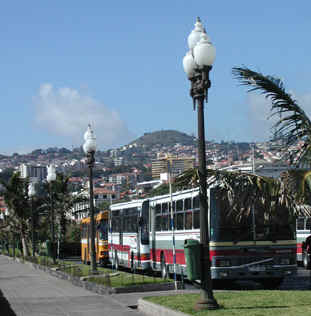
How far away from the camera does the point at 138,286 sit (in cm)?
2139

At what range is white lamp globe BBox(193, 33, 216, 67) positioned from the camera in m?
14.8

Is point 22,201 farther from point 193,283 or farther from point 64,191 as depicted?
point 193,283

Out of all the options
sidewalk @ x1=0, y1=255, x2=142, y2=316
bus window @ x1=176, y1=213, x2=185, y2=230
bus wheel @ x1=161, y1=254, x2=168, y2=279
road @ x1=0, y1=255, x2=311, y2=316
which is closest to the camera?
sidewalk @ x1=0, y1=255, x2=142, y2=316

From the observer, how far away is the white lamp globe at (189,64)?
49.8 ft

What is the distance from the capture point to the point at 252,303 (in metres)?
15.5

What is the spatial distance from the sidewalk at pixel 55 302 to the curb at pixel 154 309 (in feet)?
0.62

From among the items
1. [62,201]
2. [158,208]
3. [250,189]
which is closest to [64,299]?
[250,189]

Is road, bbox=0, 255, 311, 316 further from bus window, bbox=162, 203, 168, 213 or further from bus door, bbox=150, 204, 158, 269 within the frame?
bus window, bbox=162, 203, 168, 213

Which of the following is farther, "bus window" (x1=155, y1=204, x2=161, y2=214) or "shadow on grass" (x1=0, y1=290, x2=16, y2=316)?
"bus window" (x1=155, y1=204, x2=161, y2=214)

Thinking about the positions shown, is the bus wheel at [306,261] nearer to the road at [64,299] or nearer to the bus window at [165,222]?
the road at [64,299]

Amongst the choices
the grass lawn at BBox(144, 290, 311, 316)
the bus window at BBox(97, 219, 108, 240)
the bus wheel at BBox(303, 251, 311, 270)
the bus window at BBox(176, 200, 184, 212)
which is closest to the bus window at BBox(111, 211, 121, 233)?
the bus window at BBox(97, 219, 108, 240)

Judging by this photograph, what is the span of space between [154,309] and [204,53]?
5.16m

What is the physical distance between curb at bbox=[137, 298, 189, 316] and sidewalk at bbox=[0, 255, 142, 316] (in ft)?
0.62

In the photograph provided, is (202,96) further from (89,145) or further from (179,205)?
(89,145)
